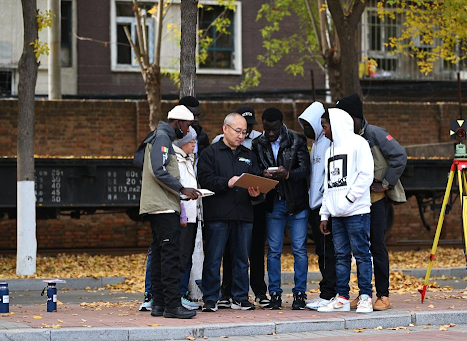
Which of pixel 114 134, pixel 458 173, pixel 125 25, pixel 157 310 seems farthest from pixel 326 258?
pixel 125 25

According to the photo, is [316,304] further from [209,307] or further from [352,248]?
[209,307]

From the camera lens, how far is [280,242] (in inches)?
425

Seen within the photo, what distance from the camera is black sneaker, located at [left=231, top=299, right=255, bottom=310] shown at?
10.7m

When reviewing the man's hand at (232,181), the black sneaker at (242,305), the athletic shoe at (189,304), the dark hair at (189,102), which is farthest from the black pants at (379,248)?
the dark hair at (189,102)

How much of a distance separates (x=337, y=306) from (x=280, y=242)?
952mm

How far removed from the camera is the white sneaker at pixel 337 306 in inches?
410

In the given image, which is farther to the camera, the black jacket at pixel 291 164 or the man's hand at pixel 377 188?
the black jacket at pixel 291 164

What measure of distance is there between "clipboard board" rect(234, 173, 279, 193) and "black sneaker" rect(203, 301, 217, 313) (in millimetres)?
1339

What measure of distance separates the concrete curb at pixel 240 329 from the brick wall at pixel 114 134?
10.7 meters

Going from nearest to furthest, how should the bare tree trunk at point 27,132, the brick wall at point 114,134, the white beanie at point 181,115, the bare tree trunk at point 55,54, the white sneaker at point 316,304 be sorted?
Result: 1. the white beanie at point 181,115
2. the white sneaker at point 316,304
3. the bare tree trunk at point 27,132
4. the brick wall at point 114,134
5. the bare tree trunk at point 55,54

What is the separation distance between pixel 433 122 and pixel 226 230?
1405cm

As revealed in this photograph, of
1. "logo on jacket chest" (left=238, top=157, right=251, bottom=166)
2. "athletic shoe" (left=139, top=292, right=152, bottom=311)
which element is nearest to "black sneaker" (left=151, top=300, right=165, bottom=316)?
"athletic shoe" (left=139, top=292, right=152, bottom=311)

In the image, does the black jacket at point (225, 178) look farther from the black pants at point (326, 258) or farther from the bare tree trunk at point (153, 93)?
the bare tree trunk at point (153, 93)

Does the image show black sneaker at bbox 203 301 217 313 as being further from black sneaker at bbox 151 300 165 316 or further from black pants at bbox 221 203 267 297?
black sneaker at bbox 151 300 165 316
